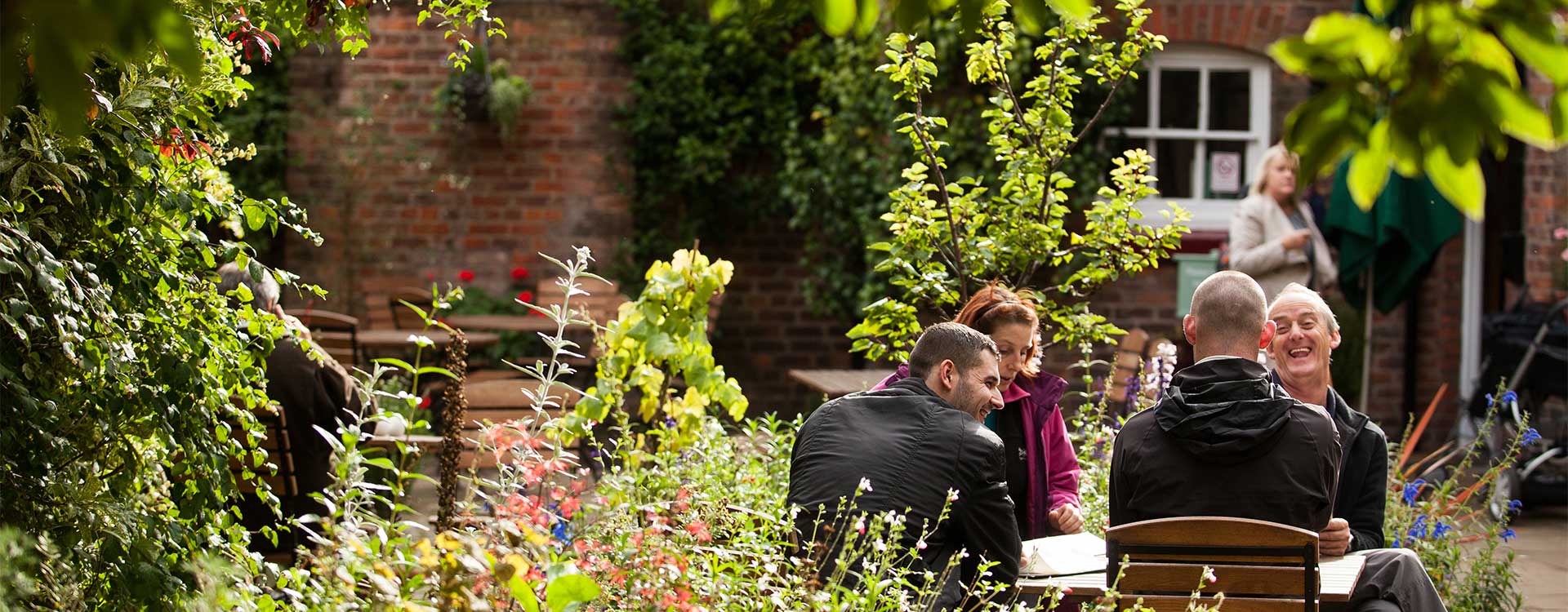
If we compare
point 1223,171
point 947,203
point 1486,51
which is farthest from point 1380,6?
point 1223,171

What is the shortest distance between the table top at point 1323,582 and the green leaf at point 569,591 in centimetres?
111

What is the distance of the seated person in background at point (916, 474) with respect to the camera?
10.4 feet

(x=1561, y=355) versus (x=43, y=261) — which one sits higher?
(x=43, y=261)

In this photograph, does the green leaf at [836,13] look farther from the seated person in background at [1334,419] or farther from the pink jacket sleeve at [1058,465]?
the pink jacket sleeve at [1058,465]

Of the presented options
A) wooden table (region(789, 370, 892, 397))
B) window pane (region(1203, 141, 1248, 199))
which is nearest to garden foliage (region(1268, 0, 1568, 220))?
wooden table (region(789, 370, 892, 397))

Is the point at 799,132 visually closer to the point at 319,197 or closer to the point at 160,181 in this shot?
the point at 319,197

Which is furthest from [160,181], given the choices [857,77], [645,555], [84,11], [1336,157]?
[857,77]

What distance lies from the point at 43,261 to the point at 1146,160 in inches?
129

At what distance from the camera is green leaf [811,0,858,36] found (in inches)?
57.4

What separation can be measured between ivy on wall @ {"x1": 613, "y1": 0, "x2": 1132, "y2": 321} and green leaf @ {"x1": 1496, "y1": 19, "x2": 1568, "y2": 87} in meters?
7.86

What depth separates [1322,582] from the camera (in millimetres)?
3121

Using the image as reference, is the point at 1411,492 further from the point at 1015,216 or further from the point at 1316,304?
the point at 1015,216

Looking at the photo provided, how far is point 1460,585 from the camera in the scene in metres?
4.70

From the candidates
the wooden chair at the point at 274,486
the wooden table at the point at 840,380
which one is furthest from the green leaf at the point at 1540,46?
the wooden table at the point at 840,380
